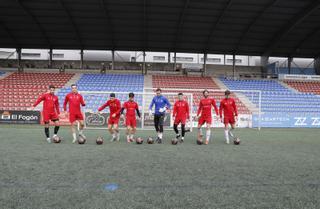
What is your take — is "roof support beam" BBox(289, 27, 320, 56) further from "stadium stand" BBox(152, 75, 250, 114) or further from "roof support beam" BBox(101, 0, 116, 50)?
"roof support beam" BBox(101, 0, 116, 50)

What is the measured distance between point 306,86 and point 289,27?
29.6 ft

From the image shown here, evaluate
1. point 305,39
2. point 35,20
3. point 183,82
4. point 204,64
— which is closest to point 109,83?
point 183,82

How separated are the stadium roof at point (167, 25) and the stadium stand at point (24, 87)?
357 cm

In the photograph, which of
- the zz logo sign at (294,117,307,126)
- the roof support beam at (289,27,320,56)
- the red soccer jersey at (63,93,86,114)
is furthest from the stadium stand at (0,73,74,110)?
the roof support beam at (289,27,320,56)

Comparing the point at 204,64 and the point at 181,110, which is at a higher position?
the point at 204,64

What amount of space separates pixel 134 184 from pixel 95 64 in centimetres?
2975

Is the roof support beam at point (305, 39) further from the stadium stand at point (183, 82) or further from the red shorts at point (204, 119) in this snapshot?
the red shorts at point (204, 119)

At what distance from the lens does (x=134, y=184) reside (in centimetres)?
426

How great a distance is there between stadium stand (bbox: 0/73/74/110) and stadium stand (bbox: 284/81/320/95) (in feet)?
87.8

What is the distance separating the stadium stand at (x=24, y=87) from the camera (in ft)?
68.2

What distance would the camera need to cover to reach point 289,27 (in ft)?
85.1

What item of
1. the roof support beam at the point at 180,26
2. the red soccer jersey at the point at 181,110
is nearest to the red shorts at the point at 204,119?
the red soccer jersey at the point at 181,110

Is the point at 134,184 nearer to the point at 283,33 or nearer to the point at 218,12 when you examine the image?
the point at 218,12

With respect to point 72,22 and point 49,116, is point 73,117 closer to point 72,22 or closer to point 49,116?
point 49,116
